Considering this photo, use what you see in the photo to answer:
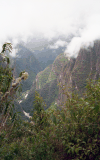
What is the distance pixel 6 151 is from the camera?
10.0 feet

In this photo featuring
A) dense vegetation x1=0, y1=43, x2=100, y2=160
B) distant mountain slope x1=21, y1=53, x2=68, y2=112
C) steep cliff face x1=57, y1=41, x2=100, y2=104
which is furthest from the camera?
distant mountain slope x1=21, y1=53, x2=68, y2=112

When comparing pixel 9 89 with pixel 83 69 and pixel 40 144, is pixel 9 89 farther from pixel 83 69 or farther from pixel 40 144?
pixel 83 69

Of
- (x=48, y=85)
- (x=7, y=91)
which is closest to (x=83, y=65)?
(x=48, y=85)

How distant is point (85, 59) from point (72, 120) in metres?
120

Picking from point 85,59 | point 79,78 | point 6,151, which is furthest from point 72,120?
point 85,59

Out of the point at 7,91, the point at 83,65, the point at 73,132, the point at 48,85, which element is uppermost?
the point at 48,85

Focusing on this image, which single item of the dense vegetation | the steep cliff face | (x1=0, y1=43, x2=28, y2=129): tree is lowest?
the dense vegetation

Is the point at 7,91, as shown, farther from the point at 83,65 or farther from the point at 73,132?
the point at 83,65

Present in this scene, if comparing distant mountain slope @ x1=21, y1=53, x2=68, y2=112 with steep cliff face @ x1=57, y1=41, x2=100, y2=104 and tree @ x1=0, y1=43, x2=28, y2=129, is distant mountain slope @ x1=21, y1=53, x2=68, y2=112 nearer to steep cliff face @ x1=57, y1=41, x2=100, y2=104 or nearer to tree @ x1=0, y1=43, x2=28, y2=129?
steep cliff face @ x1=57, y1=41, x2=100, y2=104

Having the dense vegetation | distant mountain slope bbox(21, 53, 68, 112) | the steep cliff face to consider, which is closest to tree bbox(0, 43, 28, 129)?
the dense vegetation

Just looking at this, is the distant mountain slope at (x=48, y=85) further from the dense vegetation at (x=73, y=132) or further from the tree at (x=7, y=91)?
the tree at (x=7, y=91)

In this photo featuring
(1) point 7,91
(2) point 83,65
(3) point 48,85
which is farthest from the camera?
(3) point 48,85

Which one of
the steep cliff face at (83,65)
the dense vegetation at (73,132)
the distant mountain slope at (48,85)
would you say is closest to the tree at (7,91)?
the dense vegetation at (73,132)

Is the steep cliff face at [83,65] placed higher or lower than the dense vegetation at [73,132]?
higher
